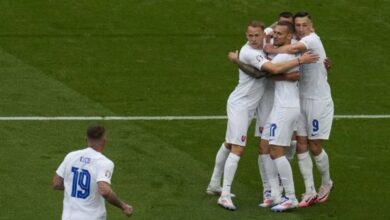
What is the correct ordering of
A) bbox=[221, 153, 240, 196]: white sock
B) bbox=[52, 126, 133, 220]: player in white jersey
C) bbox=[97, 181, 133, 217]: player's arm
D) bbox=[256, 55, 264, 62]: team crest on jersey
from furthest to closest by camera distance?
1. bbox=[221, 153, 240, 196]: white sock
2. bbox=[256, 55, 264, 62]: team crest on jersey
3. bbox=[52, 126, 133, 220]: player in white jersey
4. bbox=[97, 181, 133, 217]: player's arm

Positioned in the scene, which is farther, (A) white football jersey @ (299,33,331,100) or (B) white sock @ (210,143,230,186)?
(B) white sock @ (210,143,230,186)

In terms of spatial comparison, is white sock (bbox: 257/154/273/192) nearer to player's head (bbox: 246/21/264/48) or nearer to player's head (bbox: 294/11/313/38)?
player's head (bbox: 246/21/264/48)

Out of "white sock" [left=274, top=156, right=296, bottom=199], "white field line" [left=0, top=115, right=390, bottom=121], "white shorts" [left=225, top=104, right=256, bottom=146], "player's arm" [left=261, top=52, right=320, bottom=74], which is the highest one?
"player's arm" [left=261, top=52, right=320, bottom=74]

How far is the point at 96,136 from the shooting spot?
13242 mm

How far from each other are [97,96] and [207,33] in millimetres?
3659

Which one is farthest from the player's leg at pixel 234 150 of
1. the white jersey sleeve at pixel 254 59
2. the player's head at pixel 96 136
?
the player's head at pixel 96 136

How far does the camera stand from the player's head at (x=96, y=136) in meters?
13.2

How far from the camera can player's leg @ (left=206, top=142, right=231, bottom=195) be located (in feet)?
54.7

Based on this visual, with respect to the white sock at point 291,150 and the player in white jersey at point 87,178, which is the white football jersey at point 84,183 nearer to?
the player in white jersey at point 87,178

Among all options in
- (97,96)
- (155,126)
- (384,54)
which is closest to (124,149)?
(155,126)

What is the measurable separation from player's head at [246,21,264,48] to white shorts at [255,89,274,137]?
29.0 inches

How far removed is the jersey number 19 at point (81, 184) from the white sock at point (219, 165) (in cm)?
367

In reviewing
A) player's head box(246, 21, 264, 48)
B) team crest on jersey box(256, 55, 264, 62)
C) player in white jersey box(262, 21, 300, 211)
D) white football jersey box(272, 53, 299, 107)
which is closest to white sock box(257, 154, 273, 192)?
player in white jersey box(262, 21, 300, 211)

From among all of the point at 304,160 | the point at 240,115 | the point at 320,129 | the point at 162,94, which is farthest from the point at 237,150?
the point at 162,94
